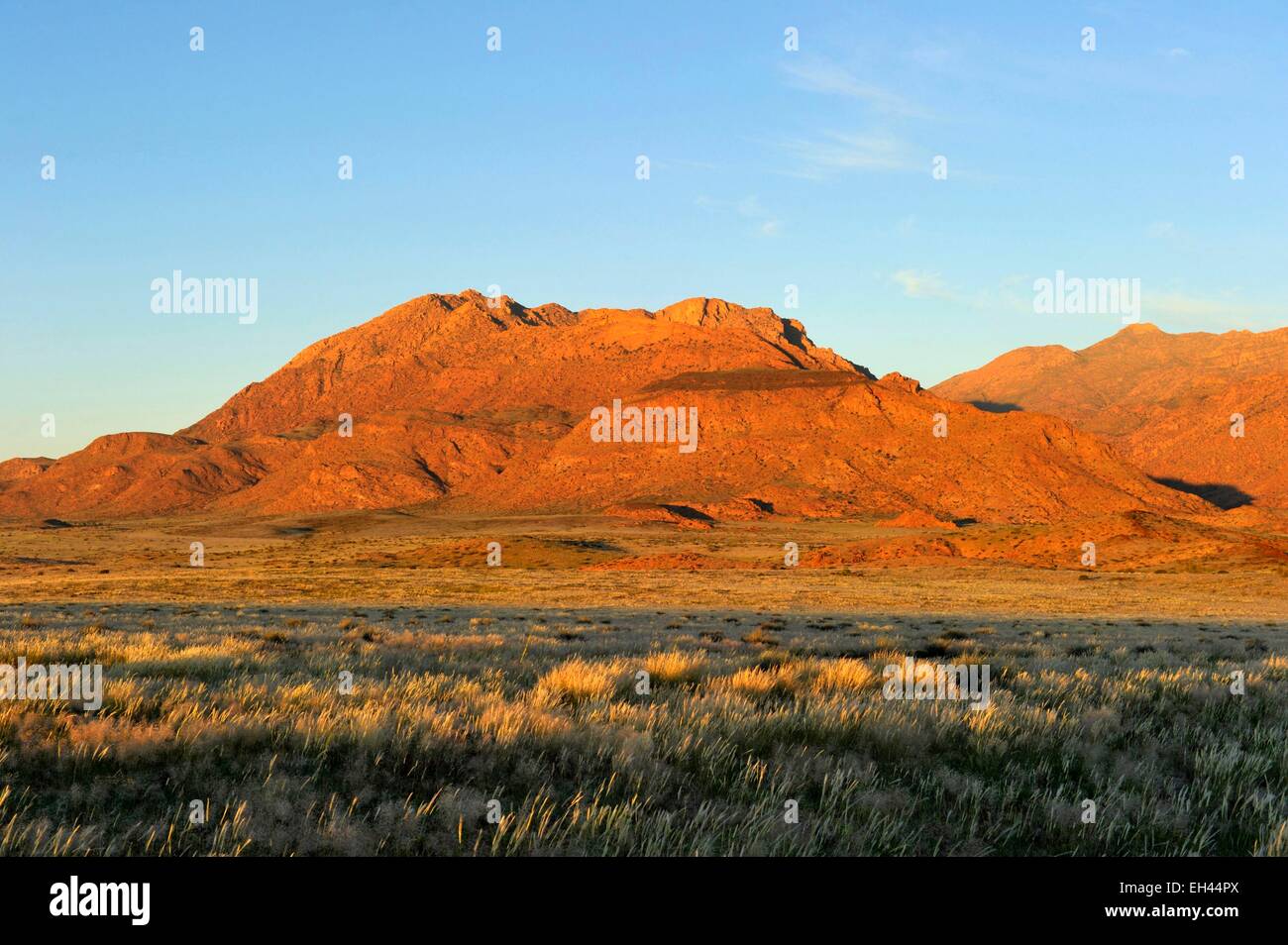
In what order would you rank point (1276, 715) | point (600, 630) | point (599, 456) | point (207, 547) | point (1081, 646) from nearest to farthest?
point (1276, 715), point (1081, 646), point (600, 630), point (207, 547), point (599, 456)

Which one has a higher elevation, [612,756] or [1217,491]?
[612,756]

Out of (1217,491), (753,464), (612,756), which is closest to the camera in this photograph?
(612,756)

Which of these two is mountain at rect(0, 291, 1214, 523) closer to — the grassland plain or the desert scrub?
the grassland plain

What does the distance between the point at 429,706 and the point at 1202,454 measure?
7867 inches

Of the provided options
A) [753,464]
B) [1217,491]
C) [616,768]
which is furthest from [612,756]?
[1217,491]

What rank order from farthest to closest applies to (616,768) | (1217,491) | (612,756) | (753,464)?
(1217,491), (753,464), (612,756), (616,768)

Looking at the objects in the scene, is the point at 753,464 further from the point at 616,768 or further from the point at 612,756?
the point at 616,768

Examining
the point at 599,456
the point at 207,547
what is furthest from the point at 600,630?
the point at 599,456

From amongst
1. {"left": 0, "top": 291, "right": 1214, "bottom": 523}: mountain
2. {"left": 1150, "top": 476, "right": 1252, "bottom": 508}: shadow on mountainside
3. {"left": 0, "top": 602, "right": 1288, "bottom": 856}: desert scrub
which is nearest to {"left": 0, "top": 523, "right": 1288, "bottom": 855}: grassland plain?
{"left": 0, "top": 602, "right": 1288, "bottom": 856}: desert scrub

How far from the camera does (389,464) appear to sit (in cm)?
18575

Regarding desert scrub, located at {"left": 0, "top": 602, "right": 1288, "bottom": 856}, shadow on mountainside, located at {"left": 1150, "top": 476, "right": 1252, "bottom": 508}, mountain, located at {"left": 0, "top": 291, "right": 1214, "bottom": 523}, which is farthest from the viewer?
shadow on mountainside, located at {"left": 1150, "top": 476, "right": 1252, "bottom": 508}

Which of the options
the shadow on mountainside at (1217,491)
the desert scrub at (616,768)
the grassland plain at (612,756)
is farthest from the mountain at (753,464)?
the desert scrub at (616,768)

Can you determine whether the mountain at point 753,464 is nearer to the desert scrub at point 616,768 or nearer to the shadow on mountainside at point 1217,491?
the shadow on mountainside at point 1217,491

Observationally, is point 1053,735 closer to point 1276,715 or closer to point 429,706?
point 1276,715
